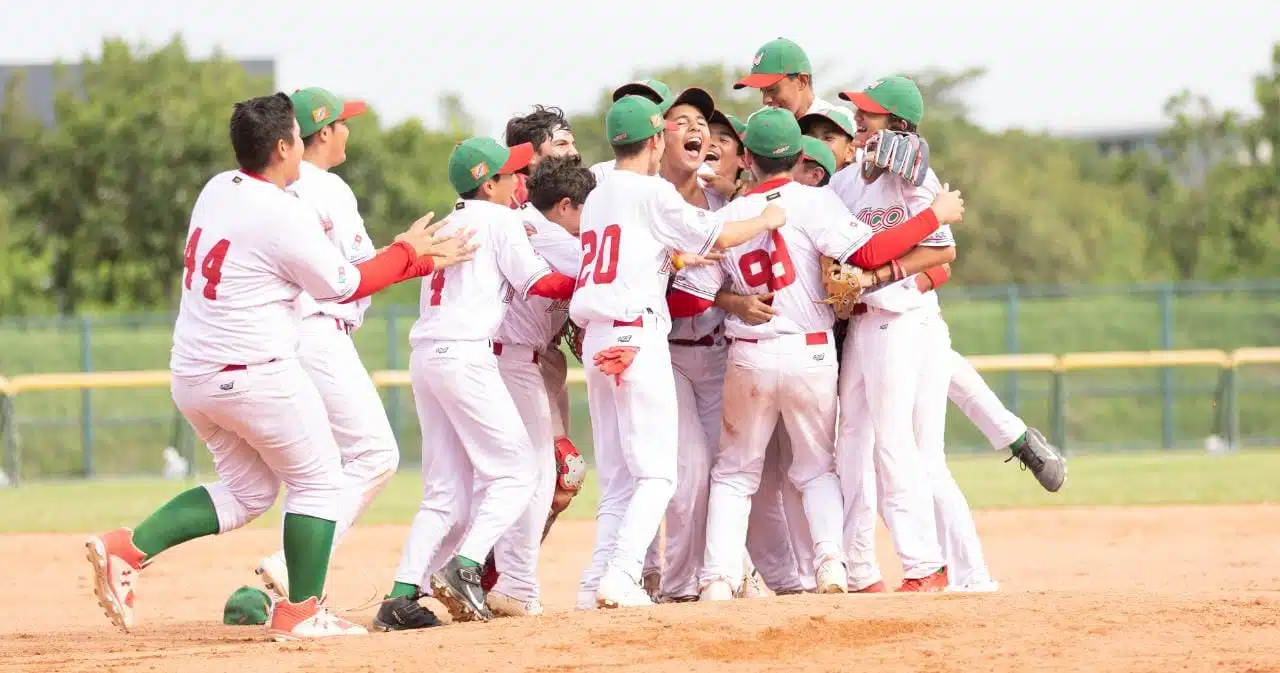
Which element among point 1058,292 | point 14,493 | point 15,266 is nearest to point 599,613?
point 14,493

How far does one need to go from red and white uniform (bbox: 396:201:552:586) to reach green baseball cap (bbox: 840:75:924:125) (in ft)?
5.22

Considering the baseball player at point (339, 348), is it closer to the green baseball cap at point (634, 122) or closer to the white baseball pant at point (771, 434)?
the green baseball cap at point (634, 122)

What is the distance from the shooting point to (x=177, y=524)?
6.64 m

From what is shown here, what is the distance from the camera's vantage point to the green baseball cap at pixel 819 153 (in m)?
7.12

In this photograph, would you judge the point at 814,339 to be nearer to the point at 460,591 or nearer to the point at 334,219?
the point at 460,591

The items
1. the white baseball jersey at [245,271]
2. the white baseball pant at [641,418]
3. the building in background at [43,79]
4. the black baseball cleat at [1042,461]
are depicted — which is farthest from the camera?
the building in background at [43,79]

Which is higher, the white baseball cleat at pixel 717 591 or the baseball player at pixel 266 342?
the baseball player at pixel 266 342

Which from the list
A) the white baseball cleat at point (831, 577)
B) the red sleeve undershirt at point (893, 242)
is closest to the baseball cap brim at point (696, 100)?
the red sleeve undershirt at point (893, 242)

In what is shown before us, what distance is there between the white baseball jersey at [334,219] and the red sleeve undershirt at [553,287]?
0.77 metres

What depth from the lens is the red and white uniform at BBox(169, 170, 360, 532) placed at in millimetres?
6145

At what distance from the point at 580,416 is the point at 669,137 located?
16.1m

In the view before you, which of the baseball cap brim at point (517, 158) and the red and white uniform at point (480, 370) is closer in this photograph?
the red and white uniform at point (480, 370)

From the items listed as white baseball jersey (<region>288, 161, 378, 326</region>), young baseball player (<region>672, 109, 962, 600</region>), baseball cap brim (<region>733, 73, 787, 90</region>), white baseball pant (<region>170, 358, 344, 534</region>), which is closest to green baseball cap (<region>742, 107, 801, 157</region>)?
young baseball player (<region>672, 109, 962, 600</region>)

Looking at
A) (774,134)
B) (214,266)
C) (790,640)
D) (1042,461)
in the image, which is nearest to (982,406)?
(1042,461)
